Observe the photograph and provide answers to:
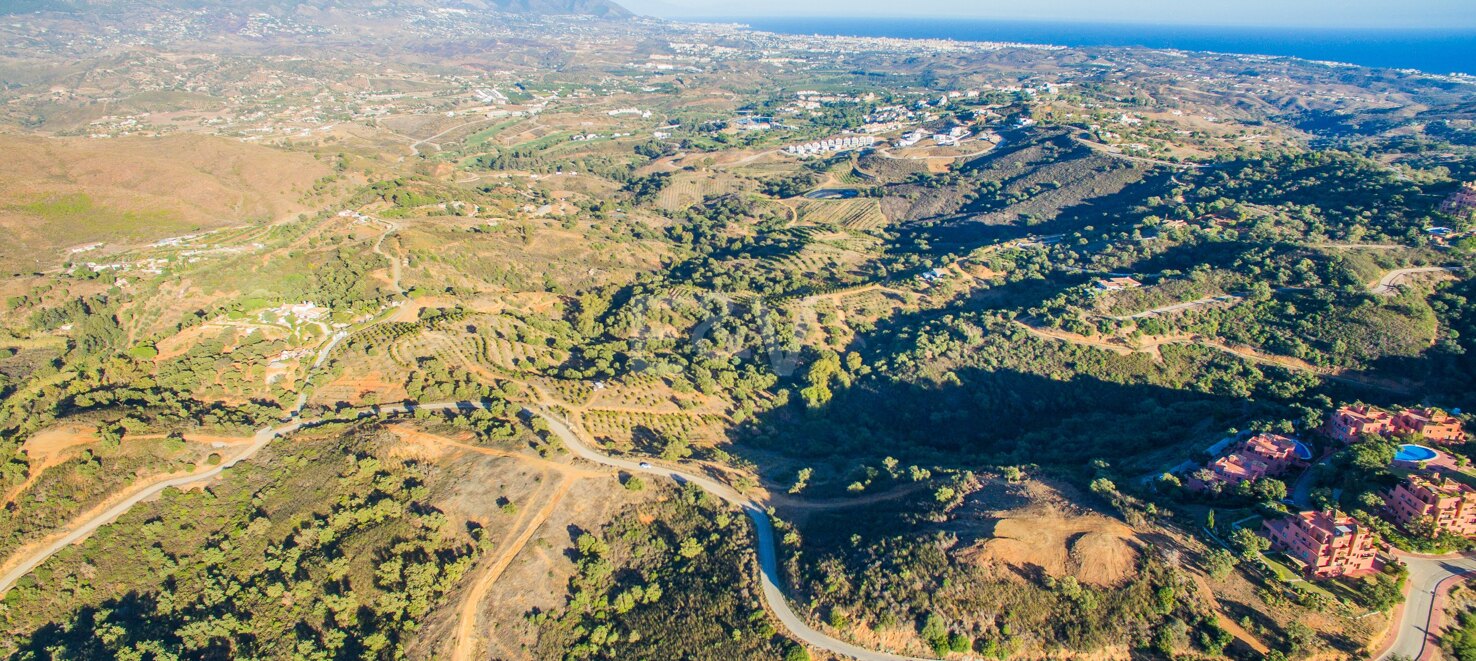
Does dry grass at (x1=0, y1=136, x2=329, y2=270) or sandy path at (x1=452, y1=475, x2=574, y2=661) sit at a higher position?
dry grass at (x1=0, y1=136, x2=329, y2=270)

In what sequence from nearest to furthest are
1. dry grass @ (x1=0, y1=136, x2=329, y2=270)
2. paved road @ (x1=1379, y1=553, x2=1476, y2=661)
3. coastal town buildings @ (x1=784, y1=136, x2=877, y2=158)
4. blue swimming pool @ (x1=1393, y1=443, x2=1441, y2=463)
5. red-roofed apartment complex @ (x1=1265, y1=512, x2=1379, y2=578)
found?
1. paved road @ (x1=1379, y1=553, x2=1476, y2=661)
2. red-roofed apartment complex @ (x1=1265, y1=512, x2=1379, y2=578)
3. blue swimming pool @ (x1=1393, y1=443, x2=1441, y2=463)
4. dry grass @ (x1=0, y1=136, x2=329, y2=270)
5. coastal town buildings @ (x1=784, y1=136, x2=877, y2=158)

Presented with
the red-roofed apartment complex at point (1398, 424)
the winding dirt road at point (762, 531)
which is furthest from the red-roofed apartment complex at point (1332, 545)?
the winding dirt road at point (762, 531)

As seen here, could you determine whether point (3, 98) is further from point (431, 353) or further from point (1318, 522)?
point (1318, 522)

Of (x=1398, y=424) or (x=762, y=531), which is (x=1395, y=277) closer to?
(x=1398, y=424)

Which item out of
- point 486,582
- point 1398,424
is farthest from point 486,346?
point 1398,424

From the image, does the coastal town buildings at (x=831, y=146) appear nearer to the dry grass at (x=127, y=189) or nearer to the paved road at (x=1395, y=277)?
the dry grass at (x=127, y=189)

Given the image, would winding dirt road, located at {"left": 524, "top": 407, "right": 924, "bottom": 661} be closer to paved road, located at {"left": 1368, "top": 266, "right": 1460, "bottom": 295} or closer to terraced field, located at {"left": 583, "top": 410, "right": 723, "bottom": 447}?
terraced field, located at {"left": 583, "top": 410, "right": 723, "bottom": 447}

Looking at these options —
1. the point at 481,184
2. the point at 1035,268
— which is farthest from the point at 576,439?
the point at 481,184

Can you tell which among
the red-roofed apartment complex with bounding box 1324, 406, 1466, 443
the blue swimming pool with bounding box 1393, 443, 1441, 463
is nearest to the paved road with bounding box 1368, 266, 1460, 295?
the red-roofed apartment complex with bounding box 1324, 406, 1466, 443
